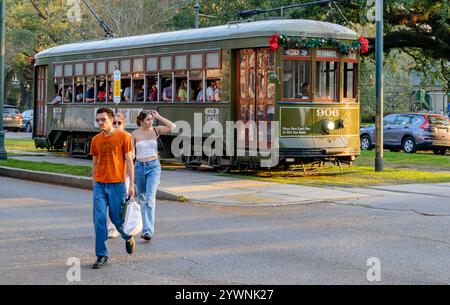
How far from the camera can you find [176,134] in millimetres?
21500

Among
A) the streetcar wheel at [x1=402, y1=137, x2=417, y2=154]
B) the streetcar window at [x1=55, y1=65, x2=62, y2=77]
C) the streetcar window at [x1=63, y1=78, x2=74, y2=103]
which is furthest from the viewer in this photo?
the streetcar wheel at [x1=402, y1=137, x2=417, y2=154]

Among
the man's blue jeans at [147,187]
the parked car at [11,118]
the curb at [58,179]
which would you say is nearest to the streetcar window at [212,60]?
the curb at [58,179]

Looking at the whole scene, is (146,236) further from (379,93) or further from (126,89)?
(126,89)

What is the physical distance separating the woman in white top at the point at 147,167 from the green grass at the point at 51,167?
7917mm

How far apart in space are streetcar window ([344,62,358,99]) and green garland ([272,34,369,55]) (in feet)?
1.32

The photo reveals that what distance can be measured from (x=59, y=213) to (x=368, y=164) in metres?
11.9

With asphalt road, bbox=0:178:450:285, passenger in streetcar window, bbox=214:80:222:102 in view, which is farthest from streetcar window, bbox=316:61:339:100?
asphalt road, bbox=0:178:450:285

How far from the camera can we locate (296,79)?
61.9ft

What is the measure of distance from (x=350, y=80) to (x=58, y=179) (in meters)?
7.54

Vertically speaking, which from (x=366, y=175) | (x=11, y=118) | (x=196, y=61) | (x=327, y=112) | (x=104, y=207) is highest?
(x=196, y=61)

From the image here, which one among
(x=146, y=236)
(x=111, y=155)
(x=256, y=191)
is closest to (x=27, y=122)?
(x=256, y=191)

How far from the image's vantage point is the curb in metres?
15.5

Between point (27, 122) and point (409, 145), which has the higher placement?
point (27, 122)

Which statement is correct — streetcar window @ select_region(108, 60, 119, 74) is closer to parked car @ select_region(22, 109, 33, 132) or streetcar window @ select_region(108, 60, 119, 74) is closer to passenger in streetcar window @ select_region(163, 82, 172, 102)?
passenger in streetcar window @ select_region(163, 82, 172, 102)
